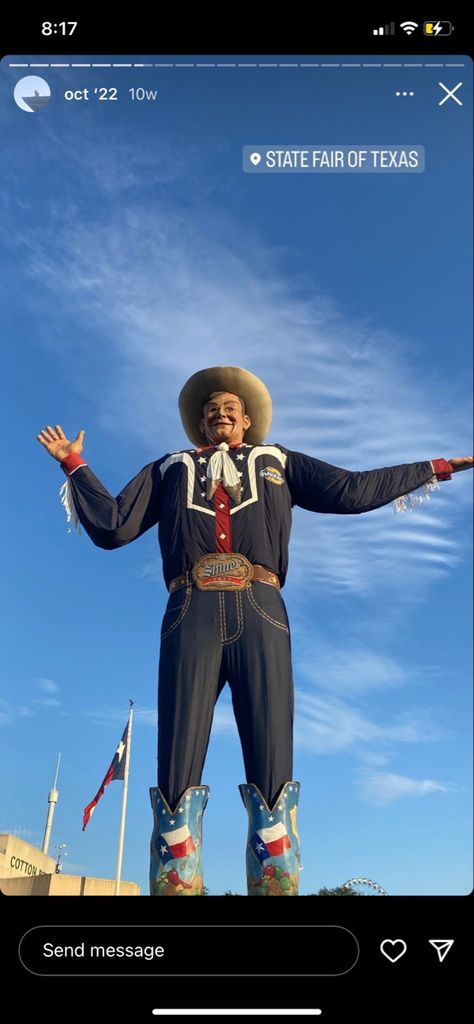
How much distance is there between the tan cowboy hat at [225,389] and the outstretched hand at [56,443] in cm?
124

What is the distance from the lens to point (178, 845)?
19.0 ft

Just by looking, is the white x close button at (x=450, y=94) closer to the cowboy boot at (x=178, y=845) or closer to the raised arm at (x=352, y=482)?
the raised arm at (x=352, y=482)

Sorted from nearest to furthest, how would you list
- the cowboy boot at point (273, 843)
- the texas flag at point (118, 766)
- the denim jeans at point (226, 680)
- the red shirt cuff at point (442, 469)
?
1. the cowboy boot at point (273, 843)
2. the denim jeans at point (226, 680)
3. the red shirt cuff at point (442, 469)
4. the texas flag at point (118, 766)

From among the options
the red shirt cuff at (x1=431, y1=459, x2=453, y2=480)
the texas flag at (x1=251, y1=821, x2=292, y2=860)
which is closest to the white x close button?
the red shirt cuff at (x1=431, y1=459, x2=453, y2=480)

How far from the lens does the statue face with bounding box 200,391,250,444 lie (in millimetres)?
7781

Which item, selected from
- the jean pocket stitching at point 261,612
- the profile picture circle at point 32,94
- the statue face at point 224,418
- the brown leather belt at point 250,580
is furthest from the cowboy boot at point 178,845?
the profile picture circle at point 32,94
